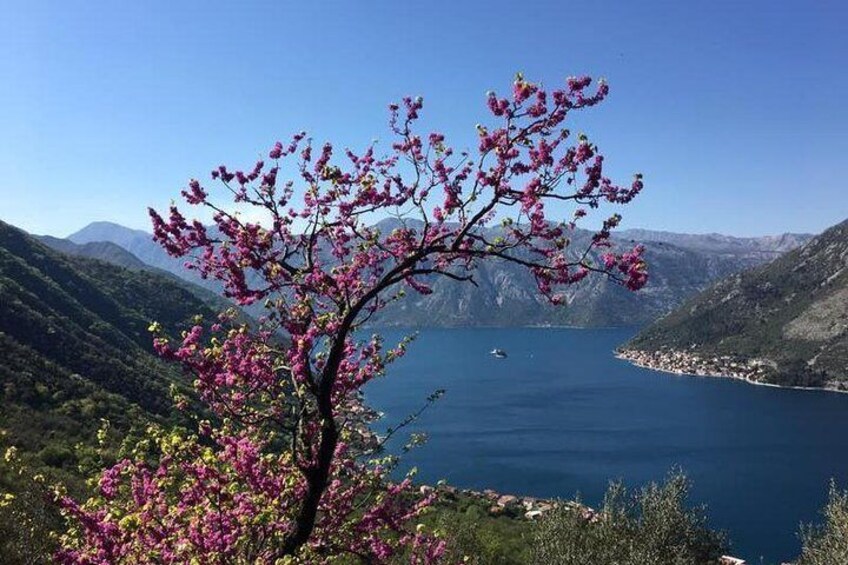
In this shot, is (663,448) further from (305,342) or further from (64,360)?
(305,342)

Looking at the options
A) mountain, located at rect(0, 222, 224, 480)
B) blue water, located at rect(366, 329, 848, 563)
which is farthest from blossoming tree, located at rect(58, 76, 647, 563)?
blue water, located at rect(366, 329, 848, 563)

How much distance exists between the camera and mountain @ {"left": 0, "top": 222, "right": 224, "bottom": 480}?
187 ft

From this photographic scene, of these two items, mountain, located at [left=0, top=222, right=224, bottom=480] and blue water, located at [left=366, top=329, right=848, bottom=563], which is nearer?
mountain, located at [left=0, top=222, right=224, bottom=480]

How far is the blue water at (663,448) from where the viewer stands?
4134 inches

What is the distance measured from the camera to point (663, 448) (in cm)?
13900

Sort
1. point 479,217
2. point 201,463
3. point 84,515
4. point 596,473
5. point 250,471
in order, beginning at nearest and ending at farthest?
1. point 479,217
2. point 84,515
3. point 201,463
4. point 250,471
5. point 596,473

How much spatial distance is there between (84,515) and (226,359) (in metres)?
3.03

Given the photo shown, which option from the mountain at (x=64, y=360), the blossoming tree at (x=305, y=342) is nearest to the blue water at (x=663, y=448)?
the mountain at (x=64, y=360)

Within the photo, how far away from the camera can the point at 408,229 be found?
9500 mm

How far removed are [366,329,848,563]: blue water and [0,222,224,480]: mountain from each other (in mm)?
60409

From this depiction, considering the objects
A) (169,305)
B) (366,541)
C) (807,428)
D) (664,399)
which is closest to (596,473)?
(807,428)

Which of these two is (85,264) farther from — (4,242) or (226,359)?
(226,359)

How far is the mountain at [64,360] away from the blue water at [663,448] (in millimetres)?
60409

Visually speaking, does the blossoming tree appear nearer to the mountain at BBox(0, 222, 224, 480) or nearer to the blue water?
the mountain at BBox(0, 222, 224, 480)
